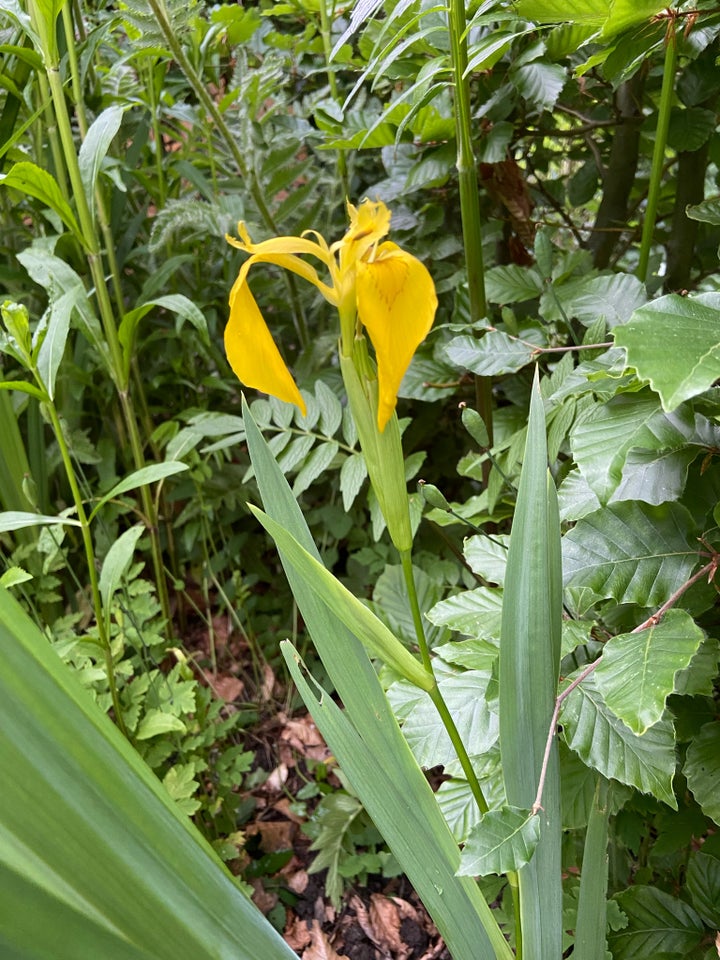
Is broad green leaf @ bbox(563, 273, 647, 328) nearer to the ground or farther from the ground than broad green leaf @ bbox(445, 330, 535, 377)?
nearer to the ground

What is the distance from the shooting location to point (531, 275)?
2.60 ft

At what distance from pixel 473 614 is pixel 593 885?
207 mm

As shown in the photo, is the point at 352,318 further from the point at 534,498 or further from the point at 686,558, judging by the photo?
the point at 686,558

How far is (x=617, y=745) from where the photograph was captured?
1.62ft

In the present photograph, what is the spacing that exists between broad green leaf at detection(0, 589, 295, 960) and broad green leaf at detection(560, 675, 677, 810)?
27 centimetres

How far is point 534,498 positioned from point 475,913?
0.29 metres

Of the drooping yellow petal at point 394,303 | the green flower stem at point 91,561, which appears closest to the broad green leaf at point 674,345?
the drooping yellow petal at point 394,303

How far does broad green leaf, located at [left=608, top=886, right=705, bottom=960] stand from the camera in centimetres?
60

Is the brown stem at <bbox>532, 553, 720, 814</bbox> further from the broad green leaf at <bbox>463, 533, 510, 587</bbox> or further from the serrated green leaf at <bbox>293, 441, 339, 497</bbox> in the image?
the serrated green leaf at <bbox>293, 441, 339, 497</bbox>

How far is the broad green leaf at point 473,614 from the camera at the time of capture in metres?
0.56

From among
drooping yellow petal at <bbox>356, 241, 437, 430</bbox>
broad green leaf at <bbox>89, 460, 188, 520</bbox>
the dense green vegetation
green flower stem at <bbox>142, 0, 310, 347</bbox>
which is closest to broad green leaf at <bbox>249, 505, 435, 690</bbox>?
the dense green vegetation

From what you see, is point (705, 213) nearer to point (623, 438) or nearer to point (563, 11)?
point (563, 11)

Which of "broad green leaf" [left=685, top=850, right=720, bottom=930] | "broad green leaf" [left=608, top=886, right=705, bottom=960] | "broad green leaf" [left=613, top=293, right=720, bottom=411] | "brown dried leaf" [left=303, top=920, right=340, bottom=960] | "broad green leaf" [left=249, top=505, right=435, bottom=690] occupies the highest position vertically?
"broad green leaf" [left=613, top=293, right=720, bottom=411]

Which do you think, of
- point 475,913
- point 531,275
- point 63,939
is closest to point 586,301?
point 531,275
